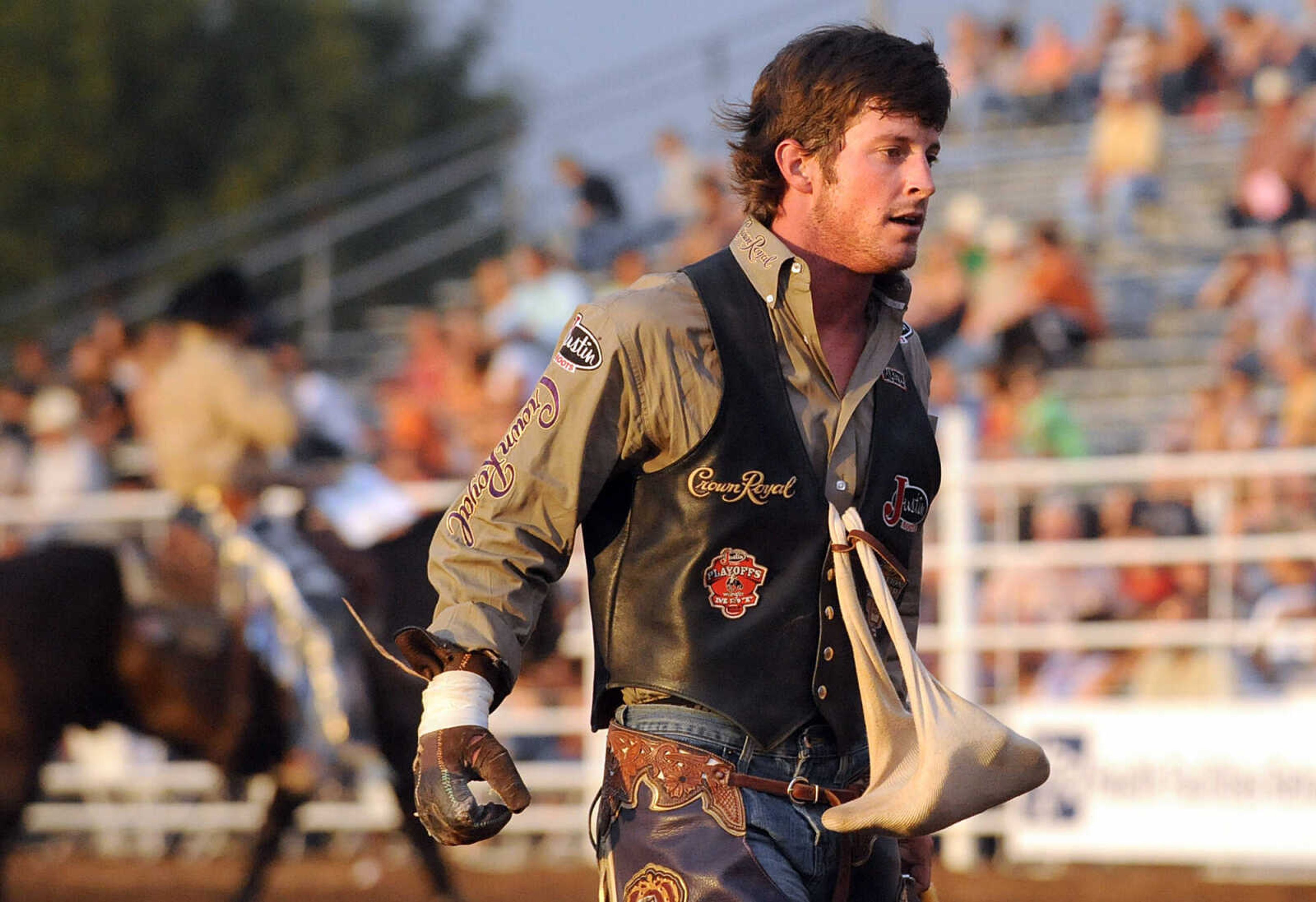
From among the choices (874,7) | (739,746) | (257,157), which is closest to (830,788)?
(739,746)

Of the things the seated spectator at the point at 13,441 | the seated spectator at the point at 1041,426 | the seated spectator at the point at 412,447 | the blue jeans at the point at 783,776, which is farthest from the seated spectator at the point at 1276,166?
the blue jeans at the point at 783,776

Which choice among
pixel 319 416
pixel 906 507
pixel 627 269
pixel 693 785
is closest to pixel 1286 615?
pixel 627 269

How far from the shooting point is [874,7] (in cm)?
1557

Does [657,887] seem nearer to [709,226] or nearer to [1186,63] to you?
[709,226]

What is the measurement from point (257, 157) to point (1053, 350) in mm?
22225

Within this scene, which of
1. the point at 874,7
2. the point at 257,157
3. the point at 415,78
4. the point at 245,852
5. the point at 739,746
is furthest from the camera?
the point at 415,78

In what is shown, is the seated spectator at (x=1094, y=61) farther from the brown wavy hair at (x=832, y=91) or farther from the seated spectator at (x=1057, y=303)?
the brown wavy hair at (x=832, y=91)

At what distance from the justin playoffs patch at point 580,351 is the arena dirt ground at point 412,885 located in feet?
18.0

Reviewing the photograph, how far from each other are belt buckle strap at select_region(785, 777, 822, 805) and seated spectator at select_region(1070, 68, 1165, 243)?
1106 cm

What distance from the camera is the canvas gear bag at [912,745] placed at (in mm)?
3100

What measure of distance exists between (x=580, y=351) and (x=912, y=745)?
0.77 m

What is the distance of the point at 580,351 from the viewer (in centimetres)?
Answer: 319

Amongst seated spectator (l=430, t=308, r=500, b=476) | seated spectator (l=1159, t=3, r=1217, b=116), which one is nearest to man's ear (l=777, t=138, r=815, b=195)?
seated spectator (l=430, t=308, r=500, b=476)

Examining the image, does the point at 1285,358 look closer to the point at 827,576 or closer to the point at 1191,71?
the point at 1191,71
